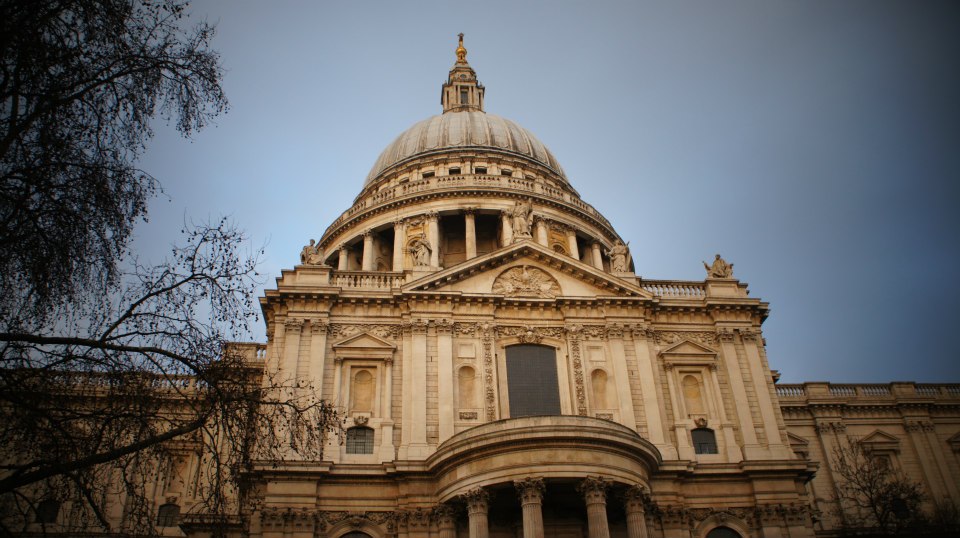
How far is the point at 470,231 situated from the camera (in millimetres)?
49594

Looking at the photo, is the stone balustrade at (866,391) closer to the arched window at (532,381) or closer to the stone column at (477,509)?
the arched window at (532,381)

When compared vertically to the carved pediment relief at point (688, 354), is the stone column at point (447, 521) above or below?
below

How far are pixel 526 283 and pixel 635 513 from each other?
11.8 m

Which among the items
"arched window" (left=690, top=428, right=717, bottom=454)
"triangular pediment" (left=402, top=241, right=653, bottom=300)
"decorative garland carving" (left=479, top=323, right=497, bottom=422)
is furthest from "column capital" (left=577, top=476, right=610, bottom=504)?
"triangular pediment" (left=402, top=241, right=653, bottom=300)

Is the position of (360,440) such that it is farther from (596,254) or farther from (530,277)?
(596,254)

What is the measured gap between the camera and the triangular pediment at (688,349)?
34.1m

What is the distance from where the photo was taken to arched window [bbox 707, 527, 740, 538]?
2984cm

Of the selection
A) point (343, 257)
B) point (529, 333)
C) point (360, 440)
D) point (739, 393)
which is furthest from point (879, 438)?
point (343, 257)

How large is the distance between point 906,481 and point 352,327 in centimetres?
3155

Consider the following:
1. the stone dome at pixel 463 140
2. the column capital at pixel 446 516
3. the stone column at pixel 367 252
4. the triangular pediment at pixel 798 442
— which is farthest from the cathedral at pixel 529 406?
the stone dome at pixel 463 140

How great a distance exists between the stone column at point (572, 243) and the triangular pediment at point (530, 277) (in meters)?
15.7

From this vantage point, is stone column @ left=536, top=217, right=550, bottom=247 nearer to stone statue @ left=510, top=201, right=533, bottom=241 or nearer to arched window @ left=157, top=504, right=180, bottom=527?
stone statue @ left=510, top=201, right=533, bottom=241

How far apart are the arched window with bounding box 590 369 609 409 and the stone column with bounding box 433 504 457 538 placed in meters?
8.21

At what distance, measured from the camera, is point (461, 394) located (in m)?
31.6
